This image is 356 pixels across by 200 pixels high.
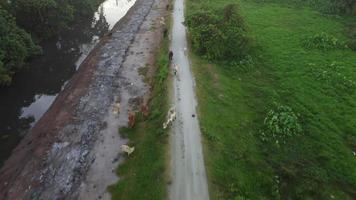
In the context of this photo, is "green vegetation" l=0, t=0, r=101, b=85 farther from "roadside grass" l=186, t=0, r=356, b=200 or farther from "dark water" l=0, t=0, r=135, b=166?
"roadside grass" l=186, t=0, r=356, b=200

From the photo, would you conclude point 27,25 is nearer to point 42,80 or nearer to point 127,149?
point 42,80

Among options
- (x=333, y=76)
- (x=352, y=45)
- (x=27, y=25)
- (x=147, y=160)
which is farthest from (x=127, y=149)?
(x=352, y=45)

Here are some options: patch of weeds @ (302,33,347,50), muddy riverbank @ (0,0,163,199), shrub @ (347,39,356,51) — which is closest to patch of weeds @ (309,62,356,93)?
patch of weeds @ (302,33,347,50)

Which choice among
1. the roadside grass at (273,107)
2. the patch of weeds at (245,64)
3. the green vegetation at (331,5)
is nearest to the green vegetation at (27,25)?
the roadside grass at (273,107)

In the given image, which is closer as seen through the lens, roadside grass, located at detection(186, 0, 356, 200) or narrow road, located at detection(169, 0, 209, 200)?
narrow road, located at detection(169, 0, 209, 200)

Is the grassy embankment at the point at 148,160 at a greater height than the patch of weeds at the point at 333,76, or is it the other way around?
the patch of weeds at the point at 333,76

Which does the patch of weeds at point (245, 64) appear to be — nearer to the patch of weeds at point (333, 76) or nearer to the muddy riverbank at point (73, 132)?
the patch of weeds at point (333, 76)

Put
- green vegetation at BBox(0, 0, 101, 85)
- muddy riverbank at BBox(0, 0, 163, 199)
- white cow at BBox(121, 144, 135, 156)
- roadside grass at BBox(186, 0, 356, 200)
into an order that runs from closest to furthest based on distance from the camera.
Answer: roadside grass at BBox(186, 0, 356, 200), muddy riverbank at BBox(0, 0, 163, 199), white cow at BBox(121, 144, 135, 156), green vegetation at BBox(0, 0, 101, 85)
